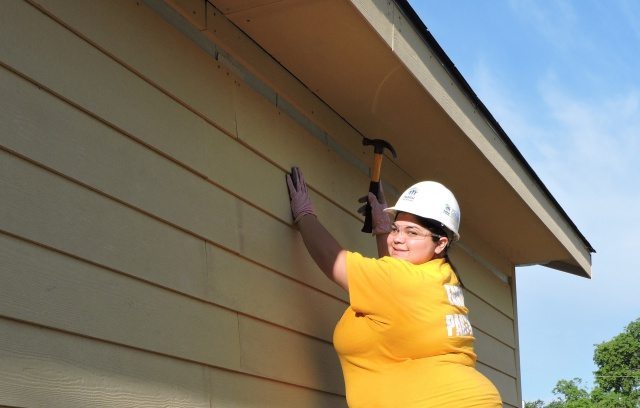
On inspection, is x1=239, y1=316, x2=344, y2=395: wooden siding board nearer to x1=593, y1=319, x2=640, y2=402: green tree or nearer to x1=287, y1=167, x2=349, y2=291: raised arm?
x1=287, y1=167, x2=349, y2=291: raised arm

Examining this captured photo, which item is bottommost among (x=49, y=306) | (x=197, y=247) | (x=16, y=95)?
(x=49, y=306)

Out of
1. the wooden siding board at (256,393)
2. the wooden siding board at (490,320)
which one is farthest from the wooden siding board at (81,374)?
the wooden siding board at (490,320)

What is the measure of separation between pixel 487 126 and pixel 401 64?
121 cm

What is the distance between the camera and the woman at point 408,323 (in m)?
3.62

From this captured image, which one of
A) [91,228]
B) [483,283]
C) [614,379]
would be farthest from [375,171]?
[614,379]

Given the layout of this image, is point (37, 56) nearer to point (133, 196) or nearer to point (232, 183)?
point (133, 196)

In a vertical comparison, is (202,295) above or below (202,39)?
below

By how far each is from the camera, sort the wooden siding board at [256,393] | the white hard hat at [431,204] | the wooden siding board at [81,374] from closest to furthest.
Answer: the wooden siding board at [81,374], the wooden siding board at [256,393], the white hard hat at [431,204]

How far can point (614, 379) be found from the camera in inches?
2437

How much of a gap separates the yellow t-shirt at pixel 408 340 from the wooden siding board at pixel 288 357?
262mm

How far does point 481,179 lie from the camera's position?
5668 mm

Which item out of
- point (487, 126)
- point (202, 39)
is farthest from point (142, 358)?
point (487, 126)

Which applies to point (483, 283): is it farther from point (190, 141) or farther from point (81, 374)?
point (81, 374)

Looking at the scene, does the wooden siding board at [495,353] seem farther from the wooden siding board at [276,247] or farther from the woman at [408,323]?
the woman at [408,323]
